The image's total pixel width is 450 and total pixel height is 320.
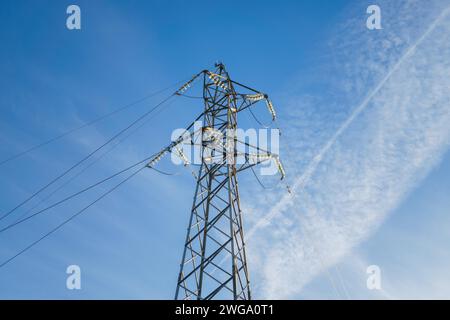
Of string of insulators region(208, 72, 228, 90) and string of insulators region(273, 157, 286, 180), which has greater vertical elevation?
string of insulators region(208, 72, 228, 90)

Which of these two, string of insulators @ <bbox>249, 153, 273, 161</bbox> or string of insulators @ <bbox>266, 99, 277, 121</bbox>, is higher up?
string of insulators @ <bbox>266, 99, 277, 121</bbox>

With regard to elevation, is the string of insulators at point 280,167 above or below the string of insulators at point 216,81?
below

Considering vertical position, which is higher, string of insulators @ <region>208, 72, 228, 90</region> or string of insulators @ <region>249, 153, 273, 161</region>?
string of insulators @ <region>208, 72, 228, 90</region>

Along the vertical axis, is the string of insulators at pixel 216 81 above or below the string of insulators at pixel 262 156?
above

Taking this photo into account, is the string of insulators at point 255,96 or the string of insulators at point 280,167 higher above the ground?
the string of insulators at point 255,96

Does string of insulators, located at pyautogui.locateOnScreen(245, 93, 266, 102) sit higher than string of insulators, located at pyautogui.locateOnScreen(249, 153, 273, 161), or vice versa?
string of insulators, located at pyautogui.locateOnScreen(245, 93, 266, 102)

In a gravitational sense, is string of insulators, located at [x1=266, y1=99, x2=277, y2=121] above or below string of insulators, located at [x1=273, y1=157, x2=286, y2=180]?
above
